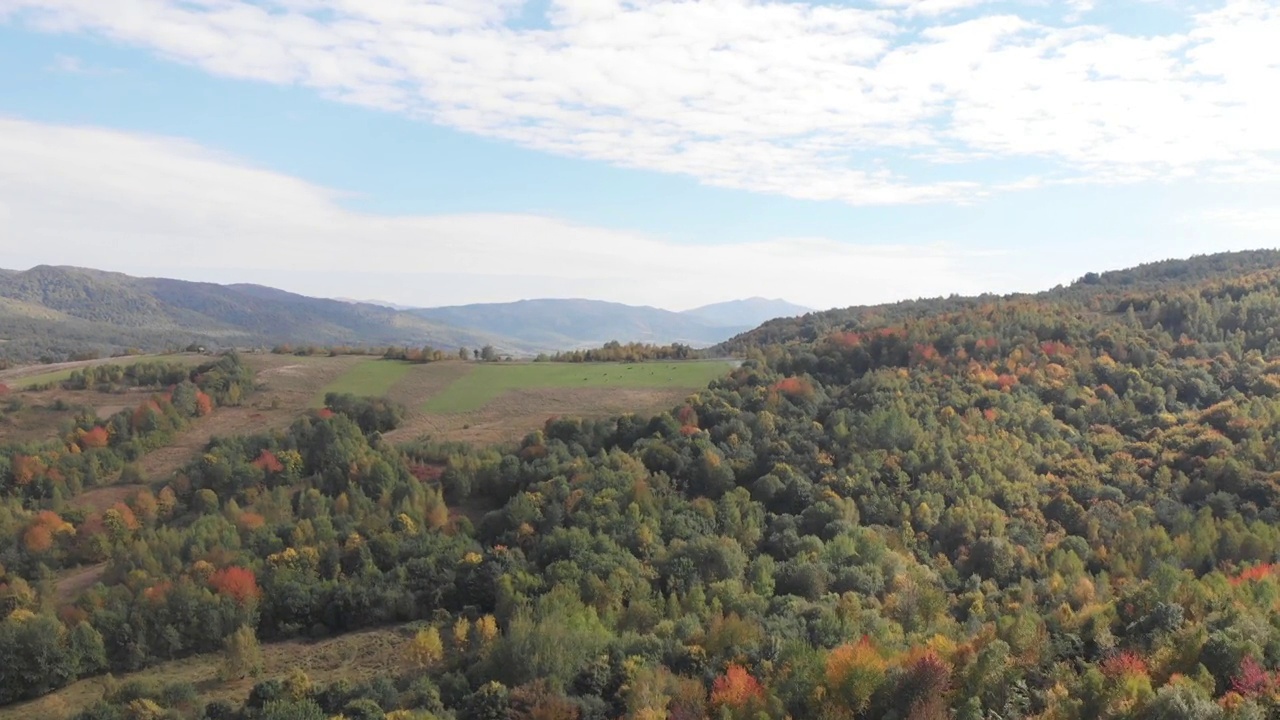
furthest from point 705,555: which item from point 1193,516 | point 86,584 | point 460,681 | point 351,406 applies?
point 351,406

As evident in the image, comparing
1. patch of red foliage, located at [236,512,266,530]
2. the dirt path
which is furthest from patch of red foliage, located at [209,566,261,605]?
the dirt path

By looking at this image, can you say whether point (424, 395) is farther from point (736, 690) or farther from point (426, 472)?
point (736, 690)

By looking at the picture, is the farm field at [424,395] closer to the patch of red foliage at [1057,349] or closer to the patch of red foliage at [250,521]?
the patch of red foliage at [250,521]

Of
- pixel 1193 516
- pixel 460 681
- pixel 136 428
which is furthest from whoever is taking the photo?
pixel 136 428

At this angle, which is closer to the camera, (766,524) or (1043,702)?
(1043,702)

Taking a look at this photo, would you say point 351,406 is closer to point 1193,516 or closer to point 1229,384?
point 1193,516
